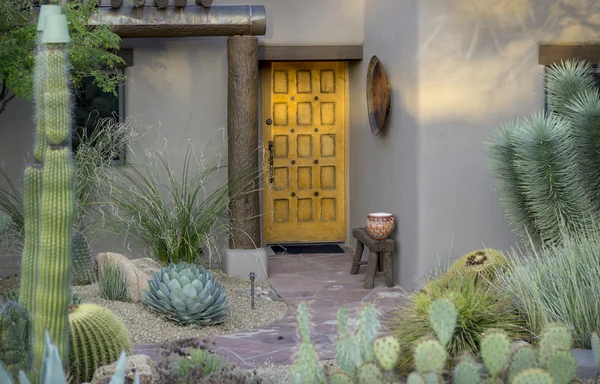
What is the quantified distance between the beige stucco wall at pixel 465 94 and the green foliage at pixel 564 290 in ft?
7.07

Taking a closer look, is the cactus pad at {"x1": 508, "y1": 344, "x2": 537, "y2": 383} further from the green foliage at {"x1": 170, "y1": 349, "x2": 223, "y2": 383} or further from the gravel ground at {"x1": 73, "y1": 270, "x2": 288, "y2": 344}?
the gravel ground at {"x1": 73, "y1": 270, "x2": 288, "y2": 344}

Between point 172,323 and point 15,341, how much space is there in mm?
2661

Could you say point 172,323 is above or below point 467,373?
below

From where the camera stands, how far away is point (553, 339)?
13.5 feet

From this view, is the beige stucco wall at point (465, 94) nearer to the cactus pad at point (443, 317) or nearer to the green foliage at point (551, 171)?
the green foliage at point (551, 171)

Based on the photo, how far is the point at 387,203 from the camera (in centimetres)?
898

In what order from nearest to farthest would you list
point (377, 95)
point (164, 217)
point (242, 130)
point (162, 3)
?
point (164, 217) → point (162, 3) → point (242, 130) → point (377, 95)

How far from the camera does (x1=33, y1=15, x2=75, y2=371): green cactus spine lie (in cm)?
383

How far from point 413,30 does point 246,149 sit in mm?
2191

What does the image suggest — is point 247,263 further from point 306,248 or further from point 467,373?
point 467,373

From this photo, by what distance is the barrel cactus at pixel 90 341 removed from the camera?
195 inches

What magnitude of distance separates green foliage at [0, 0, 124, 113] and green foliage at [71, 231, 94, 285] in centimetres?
144

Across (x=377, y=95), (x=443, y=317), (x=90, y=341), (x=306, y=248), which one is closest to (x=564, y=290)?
(x=443, y=317)

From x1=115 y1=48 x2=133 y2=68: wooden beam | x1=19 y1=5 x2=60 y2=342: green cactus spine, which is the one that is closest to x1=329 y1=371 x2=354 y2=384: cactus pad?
x1=19 y1=5 x2=60 y2=342: green cactus spine
